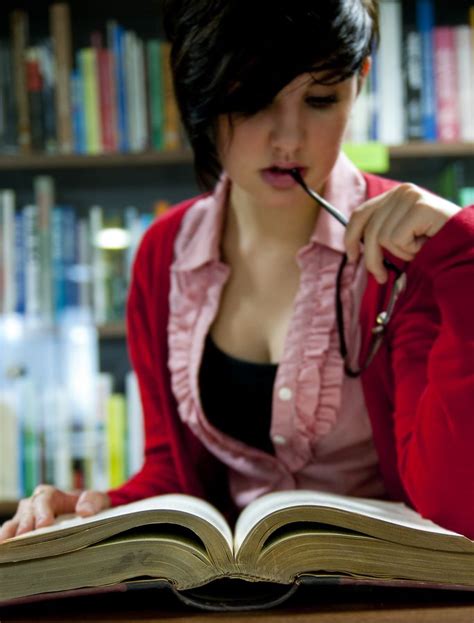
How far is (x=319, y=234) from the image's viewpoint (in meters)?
0.87

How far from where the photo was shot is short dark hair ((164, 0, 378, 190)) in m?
0.70

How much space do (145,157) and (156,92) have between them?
0.14m

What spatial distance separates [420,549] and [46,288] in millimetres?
1156

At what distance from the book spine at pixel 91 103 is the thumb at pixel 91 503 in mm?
928

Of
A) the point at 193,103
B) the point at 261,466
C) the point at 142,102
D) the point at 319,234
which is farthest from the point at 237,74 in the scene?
the point at 142,102

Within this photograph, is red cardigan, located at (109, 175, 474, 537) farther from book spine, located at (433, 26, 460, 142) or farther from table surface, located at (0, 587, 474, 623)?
book spine, located at (433, 26, 460, 142)

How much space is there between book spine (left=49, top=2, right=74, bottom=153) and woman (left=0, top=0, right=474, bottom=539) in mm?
572

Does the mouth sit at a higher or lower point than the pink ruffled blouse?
higher

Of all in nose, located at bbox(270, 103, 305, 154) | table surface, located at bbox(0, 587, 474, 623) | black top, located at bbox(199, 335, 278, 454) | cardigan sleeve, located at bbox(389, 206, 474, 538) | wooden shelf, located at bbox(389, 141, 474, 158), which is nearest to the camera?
table surface, located at bbox(0, 587, 474, 623)

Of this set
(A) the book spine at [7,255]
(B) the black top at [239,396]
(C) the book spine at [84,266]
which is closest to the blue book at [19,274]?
(A) the book spine at [7,255]

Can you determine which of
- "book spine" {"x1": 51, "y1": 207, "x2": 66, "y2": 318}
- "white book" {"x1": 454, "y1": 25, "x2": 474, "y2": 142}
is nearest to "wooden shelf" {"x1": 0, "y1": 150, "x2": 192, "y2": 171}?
"book spine" {"x1": 51, "y1": 207, "x2": 66, "y2": 318}

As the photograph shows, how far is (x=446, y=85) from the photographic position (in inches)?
57.9

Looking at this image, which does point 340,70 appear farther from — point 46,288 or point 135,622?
point 46,288

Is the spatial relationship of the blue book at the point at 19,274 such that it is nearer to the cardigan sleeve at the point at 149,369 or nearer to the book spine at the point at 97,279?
the book spine at the point at 97,279
